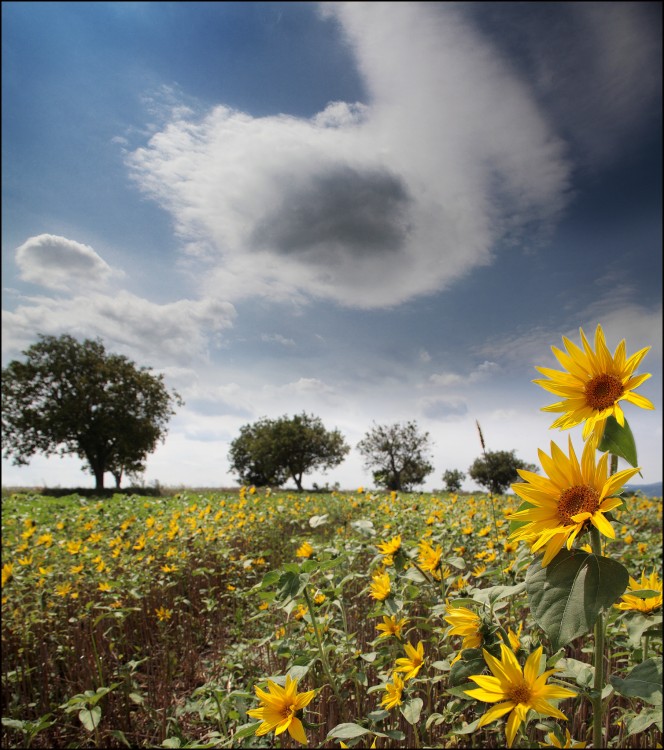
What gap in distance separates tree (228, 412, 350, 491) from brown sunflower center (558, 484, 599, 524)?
42.7 m

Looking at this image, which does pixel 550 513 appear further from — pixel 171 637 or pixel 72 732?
pixel 171 637

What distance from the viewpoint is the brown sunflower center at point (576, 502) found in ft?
3.68

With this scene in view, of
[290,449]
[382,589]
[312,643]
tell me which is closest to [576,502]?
[382,589]

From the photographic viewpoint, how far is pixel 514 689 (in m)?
1.17

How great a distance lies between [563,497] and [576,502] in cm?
3

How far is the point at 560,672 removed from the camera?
4.57 feet

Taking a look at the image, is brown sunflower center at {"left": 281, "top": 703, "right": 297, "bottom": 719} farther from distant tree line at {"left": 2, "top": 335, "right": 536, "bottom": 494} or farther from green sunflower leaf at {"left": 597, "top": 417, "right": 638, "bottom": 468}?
distant tree line at {"left": 2, "top": 335, "right": 536, "bottom": 494}

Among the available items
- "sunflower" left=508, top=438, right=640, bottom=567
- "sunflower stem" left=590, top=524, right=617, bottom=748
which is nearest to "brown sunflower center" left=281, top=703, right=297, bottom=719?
"sunflower stem" left=590, top=524, right=617, bottom=748

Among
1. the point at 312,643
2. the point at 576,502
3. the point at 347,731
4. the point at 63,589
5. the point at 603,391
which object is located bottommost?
the point at 63,589

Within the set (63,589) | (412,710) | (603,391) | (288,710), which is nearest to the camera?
(603,391)

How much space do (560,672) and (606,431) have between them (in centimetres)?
79

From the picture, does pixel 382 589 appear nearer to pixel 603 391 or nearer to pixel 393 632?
pixel 393 632

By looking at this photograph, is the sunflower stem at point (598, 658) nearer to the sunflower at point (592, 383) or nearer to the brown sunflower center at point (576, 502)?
the brown sunflower center at point (576, 502)

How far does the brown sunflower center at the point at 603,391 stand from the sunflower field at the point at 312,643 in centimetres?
26
